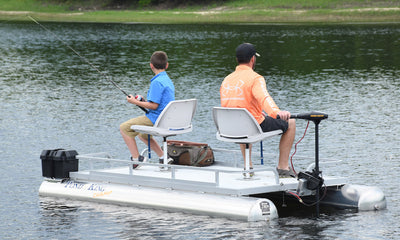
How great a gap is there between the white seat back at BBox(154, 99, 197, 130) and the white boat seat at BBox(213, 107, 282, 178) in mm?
701

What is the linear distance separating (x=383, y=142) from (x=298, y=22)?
4743 centimetres

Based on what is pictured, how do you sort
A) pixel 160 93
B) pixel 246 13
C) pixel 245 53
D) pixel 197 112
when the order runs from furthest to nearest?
pixel 246 13 < pixel 197 112 < pixel 160 93 < pixel 245 53

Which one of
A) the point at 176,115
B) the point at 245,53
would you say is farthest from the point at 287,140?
the point at 176,115

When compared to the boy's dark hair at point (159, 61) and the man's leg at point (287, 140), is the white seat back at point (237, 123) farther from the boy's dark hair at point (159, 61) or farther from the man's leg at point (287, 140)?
the boy's dark hair at point (159, 61)

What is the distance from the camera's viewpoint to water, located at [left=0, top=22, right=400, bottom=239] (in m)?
9.32

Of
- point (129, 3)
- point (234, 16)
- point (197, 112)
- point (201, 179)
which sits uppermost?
point (129, 3)

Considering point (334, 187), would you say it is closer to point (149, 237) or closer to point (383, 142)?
point (149, 237)

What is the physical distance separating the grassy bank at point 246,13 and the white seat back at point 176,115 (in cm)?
5039

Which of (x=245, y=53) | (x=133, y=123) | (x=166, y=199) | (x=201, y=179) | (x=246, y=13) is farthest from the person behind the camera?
(x=246, y=13)

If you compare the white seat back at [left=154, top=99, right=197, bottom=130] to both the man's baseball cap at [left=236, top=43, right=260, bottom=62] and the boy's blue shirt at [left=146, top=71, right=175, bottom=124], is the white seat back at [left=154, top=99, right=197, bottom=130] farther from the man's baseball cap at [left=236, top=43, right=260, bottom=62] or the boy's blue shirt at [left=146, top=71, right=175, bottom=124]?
the man's baseball cap at [left=236, top=43, right=260, bottom=62]

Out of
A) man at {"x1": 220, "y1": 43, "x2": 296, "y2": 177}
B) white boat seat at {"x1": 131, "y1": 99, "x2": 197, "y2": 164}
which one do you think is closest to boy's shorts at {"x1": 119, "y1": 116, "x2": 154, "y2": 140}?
white boat seat at {"x1": 131, "y1": 99, "x2": 197, "y2": 164}

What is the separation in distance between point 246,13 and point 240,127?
2318 inches

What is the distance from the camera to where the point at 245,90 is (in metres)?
9.50

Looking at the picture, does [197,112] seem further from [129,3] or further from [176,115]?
[129,3]
